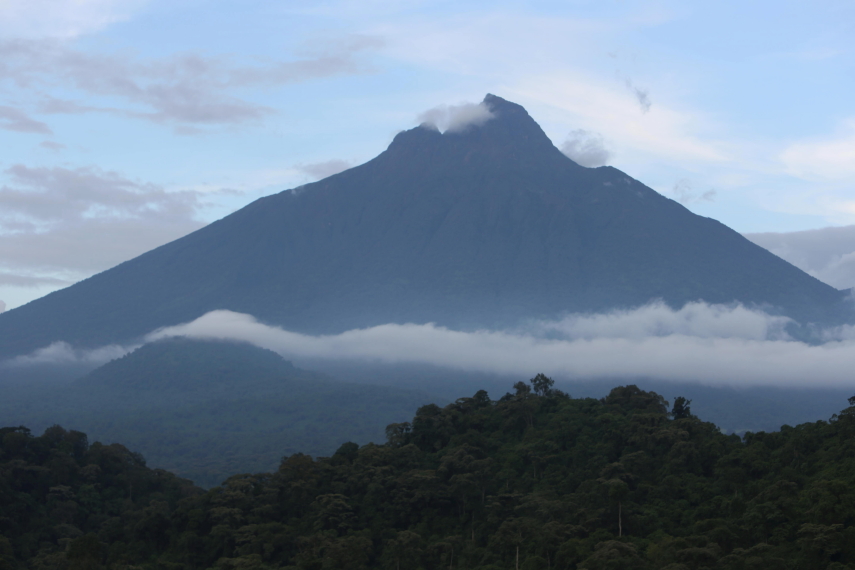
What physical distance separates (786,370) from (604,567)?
15999 centimetres

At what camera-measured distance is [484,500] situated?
161 feet

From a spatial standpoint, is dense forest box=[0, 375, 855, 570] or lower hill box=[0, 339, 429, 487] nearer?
dense forest box=[0, 375, 855, 570]

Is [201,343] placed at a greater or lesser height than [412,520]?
greater

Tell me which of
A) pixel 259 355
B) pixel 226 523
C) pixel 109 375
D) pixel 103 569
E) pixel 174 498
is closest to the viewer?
pixel 103 569

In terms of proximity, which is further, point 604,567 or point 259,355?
point 259,355

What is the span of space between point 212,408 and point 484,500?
100840 mm

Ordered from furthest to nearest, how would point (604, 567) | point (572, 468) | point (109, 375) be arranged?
point (109, 375) → point (572, 468) → point (604, 567)

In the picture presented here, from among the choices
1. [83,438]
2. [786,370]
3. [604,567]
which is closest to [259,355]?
[786,370]

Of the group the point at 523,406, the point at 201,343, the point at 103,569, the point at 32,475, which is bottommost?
the point at 103,569

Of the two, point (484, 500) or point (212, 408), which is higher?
point (212, 408)

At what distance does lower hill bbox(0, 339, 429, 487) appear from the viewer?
11669 cm

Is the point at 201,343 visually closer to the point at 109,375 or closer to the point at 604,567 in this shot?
the point at 109,375

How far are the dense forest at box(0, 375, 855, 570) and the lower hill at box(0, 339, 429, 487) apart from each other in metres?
42.7

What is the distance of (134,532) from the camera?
48.4 m
